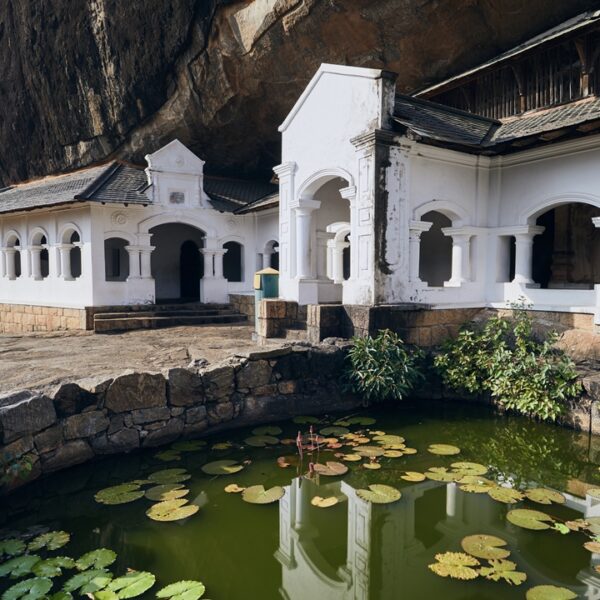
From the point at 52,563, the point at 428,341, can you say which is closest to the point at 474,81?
the point at 428,341

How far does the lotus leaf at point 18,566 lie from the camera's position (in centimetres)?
363

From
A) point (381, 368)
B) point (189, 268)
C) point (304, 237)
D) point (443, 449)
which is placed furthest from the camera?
point (189, 268)

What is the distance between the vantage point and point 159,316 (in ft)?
43.5

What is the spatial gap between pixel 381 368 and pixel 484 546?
11.6 feet

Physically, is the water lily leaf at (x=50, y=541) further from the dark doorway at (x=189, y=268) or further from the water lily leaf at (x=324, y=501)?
the dark doorway at (x=189, y=268)

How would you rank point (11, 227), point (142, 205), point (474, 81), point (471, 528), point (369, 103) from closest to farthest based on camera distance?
point (471, 528) < point (369, 103) < point (474, 81) < point (142, 205) < point (11, 227)

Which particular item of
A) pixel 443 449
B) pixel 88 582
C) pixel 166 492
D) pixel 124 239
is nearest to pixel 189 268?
pixel 124 239

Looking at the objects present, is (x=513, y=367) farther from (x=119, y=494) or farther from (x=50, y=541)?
(x=50, y=541)

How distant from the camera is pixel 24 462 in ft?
16.3

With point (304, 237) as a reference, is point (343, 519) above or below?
below

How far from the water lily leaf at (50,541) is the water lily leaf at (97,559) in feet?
1.04

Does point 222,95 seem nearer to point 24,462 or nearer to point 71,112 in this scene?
point 71,112

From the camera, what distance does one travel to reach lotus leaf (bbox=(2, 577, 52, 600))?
10.9ft

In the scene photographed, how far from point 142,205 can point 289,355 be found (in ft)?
27.1
